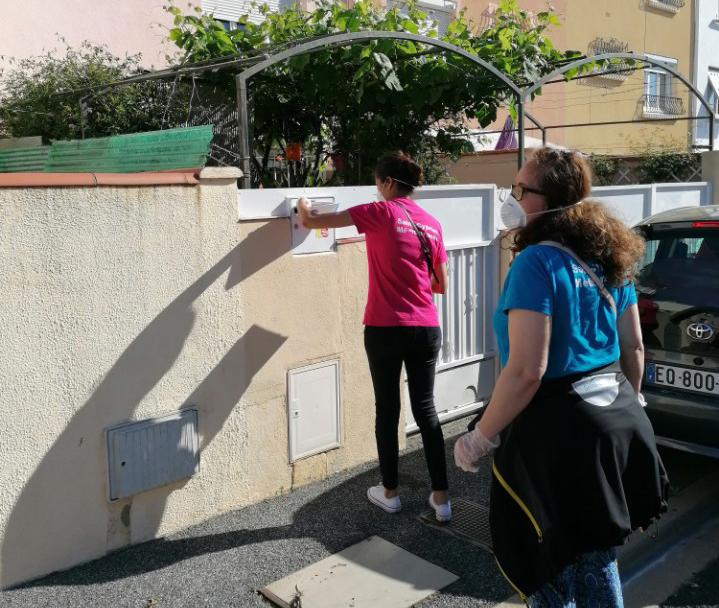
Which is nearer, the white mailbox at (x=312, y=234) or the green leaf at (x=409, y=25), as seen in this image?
the white mailbox at (x=312, y=234)

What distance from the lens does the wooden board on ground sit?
3262 mm

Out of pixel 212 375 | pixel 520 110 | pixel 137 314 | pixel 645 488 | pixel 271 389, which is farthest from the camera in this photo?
pixel 520 110

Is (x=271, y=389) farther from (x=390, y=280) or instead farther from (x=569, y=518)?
(x=569, y=518)

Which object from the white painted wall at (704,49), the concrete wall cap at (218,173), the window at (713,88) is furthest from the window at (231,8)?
the window at (713,88)

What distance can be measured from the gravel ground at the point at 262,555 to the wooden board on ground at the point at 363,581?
55mm

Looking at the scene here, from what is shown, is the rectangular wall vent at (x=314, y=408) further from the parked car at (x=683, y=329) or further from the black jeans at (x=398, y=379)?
the parked car at (x=683, y=329)

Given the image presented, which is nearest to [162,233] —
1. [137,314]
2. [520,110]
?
[137,314]

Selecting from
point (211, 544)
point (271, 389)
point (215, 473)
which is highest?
point (271, 389)

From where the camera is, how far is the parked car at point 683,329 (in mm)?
4211

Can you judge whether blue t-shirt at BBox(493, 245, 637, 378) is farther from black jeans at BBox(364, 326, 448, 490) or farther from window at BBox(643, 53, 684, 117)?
window at BBox(643, 53, 684, 117)

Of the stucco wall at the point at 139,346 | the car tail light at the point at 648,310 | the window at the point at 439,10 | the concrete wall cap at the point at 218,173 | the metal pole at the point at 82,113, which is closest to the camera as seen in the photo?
the stucco wall at the point at 139,346

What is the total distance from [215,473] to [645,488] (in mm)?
2240

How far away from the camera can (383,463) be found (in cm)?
404

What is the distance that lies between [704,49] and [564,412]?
770 inches
